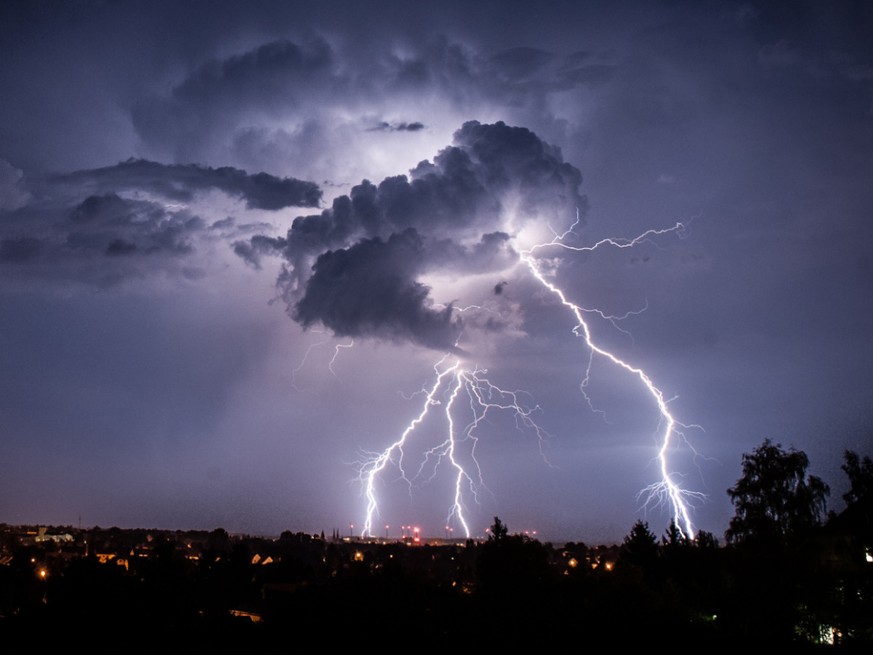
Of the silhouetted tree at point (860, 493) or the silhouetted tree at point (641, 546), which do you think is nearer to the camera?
the silhouetted tree at point (860, 493)

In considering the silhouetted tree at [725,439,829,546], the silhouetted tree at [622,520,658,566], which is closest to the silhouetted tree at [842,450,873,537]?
the silhouetted tree at [725,439,829,546]

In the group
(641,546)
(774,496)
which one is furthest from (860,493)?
(641,546)

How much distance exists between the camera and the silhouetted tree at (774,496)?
25484mm

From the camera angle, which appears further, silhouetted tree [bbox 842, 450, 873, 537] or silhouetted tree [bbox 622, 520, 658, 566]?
silhouetted tree [bbox 622, 520, 658, 566]

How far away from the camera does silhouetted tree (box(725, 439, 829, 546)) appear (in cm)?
2548

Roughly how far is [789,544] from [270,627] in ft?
51.8

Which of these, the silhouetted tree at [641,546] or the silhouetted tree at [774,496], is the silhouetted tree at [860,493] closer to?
the silhouetted tree at [774,496]

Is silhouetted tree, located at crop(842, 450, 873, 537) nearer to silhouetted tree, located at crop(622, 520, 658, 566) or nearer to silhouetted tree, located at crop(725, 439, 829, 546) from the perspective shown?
silhouetted tree, located at crop(725, 439, 829, 546)

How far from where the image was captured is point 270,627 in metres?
18.0

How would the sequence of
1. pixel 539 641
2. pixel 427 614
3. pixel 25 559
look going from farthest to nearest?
1. pixel 25 559
2. pixel 427 614
3. pixel 539 641

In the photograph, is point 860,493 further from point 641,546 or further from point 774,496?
point 641,546

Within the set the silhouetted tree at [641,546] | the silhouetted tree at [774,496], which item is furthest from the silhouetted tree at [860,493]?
the silhouetted tree at [641,546]

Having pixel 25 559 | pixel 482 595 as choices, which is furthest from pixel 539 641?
pixel 25 559

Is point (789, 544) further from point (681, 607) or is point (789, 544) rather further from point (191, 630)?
point (191, 630)
